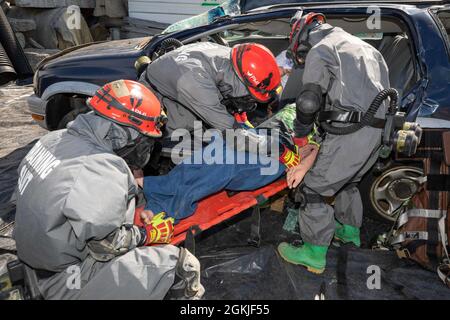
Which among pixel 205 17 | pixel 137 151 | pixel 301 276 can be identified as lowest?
pixel 301 276

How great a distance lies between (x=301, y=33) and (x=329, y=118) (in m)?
0.66

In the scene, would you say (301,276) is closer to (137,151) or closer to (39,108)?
(137,151)


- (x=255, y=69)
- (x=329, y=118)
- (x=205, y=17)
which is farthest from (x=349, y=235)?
(x=205, y=17)

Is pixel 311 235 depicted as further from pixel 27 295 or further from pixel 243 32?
pixel 243 32

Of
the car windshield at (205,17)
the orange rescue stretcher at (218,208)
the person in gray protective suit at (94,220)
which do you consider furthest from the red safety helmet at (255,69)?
the car windshield at (205,17)

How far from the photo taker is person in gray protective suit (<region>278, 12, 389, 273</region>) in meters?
2.41

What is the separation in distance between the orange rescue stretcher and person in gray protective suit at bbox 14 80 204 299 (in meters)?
0.26

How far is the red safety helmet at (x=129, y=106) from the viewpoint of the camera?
7.03 ft

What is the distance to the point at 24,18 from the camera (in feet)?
28.1

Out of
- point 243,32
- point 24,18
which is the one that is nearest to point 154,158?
point 243,32

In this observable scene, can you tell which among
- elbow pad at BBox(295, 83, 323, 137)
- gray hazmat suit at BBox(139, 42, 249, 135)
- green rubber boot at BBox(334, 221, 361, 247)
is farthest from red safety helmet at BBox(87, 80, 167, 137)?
green rubber boot at BBox(334, 221, 361, 247)

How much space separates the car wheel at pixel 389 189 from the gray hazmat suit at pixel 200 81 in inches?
47.5

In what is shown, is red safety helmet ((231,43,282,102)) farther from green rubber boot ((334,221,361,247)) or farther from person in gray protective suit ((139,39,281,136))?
green rubber boot ((334,221,361,247))

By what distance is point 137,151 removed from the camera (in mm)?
2365
